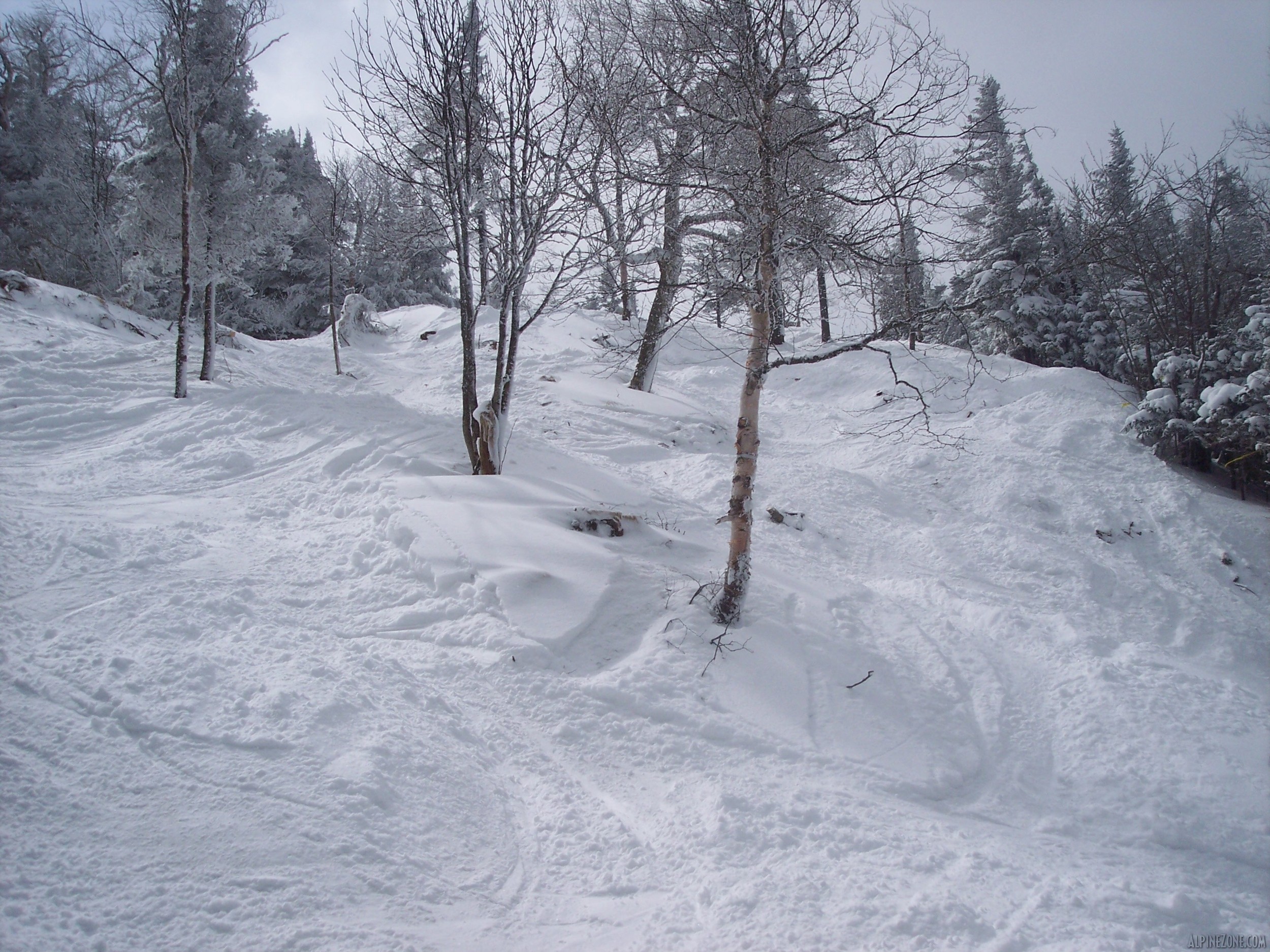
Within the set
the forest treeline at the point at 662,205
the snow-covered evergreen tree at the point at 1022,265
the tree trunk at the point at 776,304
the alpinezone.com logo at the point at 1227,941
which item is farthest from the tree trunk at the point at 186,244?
the snow-covered evergreen tree at the point at 1022,265

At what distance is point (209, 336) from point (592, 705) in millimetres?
12188

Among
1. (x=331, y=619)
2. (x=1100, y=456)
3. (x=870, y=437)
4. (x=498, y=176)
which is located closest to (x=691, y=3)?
(x=498, y=176)

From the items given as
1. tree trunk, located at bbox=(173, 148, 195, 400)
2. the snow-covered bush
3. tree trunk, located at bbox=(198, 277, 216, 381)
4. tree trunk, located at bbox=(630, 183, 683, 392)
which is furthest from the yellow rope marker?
tree trunk, located at bbox=(198, 277, 216, 381)

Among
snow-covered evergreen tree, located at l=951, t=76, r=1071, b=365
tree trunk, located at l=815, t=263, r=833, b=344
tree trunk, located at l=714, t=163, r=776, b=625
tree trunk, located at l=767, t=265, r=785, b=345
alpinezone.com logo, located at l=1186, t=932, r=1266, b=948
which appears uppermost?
snow-covered evergreen tree, located at l=951, t=76, r=1071, b=365

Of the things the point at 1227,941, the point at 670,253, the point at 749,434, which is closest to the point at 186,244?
the point at 670,253

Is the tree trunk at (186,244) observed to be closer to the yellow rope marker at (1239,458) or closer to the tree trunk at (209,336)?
the tree trunk at (209,336)

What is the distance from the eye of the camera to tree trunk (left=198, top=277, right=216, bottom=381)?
1189 centimetres

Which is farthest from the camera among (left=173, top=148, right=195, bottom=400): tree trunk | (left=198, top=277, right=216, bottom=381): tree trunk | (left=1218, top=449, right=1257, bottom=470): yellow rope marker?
(left=198, top=277, right=216, bottom=381): tree trunk

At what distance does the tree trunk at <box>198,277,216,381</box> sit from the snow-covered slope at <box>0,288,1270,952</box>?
3091 mm

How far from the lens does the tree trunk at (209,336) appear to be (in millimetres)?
11891

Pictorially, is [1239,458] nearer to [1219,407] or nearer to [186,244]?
[1219,407]

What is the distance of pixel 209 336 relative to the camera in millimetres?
12023

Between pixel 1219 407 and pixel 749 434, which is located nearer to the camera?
pixel 749 434

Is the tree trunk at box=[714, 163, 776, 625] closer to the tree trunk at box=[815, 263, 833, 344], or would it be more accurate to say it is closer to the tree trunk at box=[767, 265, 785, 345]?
Answer: the tree trunk at box=[767, 265, 785, 345]
